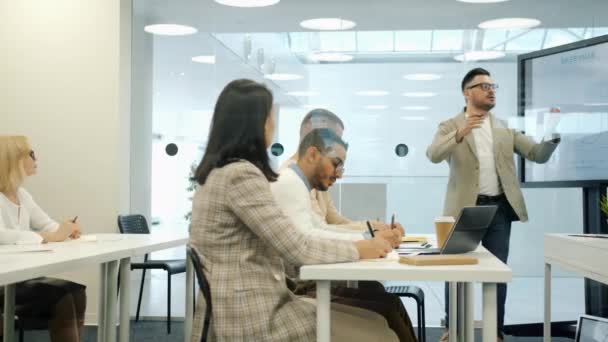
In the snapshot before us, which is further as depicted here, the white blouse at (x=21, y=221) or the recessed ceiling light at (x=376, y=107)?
the recessed ceiling light at (x=376, y=107)

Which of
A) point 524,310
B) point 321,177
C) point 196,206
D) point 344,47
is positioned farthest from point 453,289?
point 344,47

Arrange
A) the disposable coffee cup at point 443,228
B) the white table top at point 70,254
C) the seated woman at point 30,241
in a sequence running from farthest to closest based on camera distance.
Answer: the seated woman at point 30,241
the disposable coffee cup at point 443,228
the white table top at point 70,254

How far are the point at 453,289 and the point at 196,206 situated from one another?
67.9 inches

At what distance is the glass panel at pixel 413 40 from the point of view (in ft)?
18.7

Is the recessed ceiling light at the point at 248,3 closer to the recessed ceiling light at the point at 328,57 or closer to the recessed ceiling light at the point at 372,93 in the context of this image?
the recessed ceiling light at the point at 328,57

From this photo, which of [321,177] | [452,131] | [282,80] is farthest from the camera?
[282,80]

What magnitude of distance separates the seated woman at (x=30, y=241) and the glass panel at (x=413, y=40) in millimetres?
2975

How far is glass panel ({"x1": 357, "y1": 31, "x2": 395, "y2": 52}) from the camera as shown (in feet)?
18.8

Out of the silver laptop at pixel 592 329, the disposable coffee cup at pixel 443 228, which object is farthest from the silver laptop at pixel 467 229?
the silver laptop at pixel 592 329

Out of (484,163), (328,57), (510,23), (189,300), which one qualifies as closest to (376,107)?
(328,57)

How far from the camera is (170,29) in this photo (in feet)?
19.1

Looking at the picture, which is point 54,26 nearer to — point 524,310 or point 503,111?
point 503,111

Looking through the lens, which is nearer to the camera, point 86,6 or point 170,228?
point 86,6

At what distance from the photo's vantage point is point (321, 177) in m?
2.78
